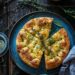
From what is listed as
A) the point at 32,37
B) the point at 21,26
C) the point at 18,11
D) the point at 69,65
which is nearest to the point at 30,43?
the point at 32,37

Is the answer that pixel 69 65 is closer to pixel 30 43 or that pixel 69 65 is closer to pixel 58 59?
pixel 58 59

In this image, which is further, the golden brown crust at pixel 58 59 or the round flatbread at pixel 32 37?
the round flatbread at pixel 32 37

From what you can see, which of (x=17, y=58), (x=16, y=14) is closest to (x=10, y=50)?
(x=17, y=58)

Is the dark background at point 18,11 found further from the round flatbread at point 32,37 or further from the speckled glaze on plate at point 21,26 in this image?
the round flatbread at point 32,37

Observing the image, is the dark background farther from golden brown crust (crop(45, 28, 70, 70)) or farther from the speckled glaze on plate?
golden brown crust (crop(45, 28, 70, 70))

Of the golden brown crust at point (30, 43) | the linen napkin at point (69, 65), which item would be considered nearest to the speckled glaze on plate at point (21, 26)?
the golden brown crust at point (30, 43)

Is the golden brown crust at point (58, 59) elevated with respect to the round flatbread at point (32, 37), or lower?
lower

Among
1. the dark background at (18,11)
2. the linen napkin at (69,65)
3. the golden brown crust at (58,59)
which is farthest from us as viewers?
the dark background at (18,11)

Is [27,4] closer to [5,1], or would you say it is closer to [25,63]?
[5,1]
